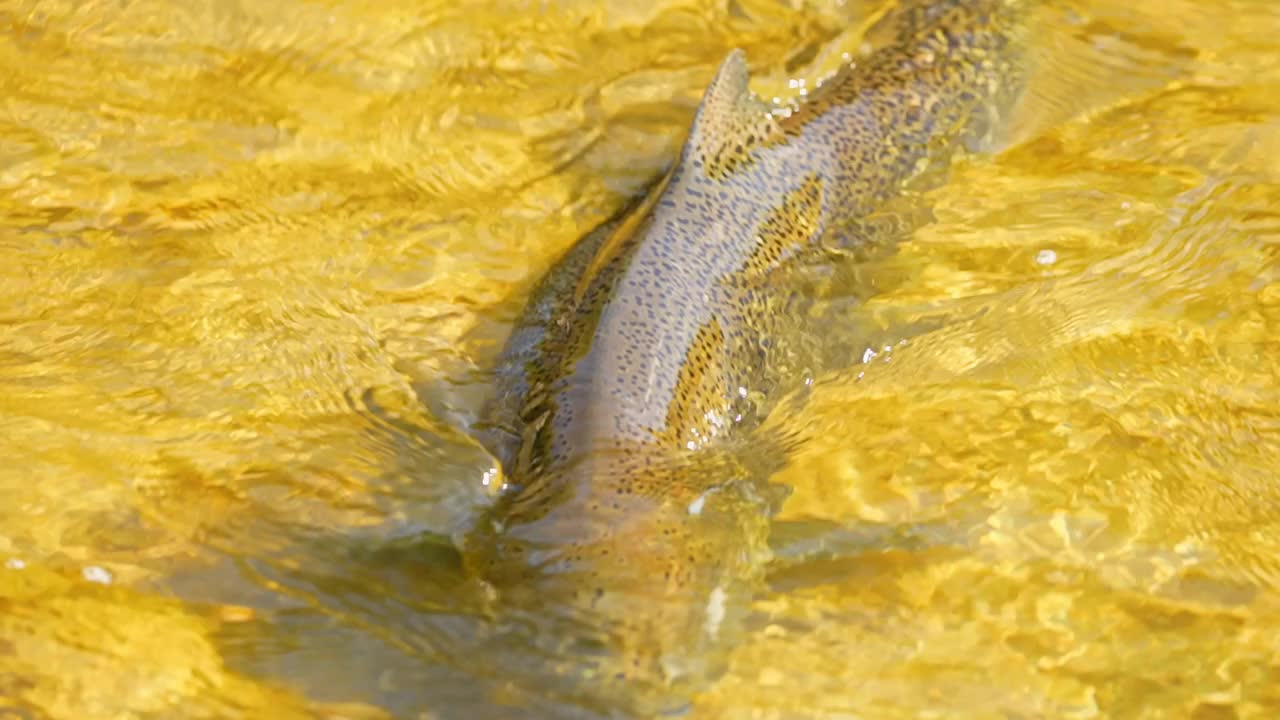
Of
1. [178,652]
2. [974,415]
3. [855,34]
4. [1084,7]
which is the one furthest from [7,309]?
[1084,7]

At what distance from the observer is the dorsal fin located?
4480mm

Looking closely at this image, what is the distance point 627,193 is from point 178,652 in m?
2.46

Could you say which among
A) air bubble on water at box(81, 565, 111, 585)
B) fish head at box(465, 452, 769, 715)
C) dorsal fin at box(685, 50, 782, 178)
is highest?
dorsal fin at box(685, 50, 782, 178)

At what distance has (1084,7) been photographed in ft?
19.3

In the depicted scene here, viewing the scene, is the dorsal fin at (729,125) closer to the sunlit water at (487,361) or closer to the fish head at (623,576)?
the sunlit water at (487,361)

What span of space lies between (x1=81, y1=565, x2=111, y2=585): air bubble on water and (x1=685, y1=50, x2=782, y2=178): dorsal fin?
2262mm

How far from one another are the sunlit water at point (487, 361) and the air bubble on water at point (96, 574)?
48mm

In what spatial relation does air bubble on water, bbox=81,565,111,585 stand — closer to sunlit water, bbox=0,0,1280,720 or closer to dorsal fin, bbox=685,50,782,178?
sunlit water, bbox=0,0,1280,720

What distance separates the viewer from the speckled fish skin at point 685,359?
3.24 meters

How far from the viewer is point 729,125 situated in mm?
4605

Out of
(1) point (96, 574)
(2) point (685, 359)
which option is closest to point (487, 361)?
(2) point (685, 359)

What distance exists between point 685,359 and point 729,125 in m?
1.09

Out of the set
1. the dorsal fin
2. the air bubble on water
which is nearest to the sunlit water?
the air bubble on water

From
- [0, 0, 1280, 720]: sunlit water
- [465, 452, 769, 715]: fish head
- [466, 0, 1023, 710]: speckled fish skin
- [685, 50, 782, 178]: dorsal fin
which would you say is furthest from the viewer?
[685, 50, 782, 178]: dorsal fin
